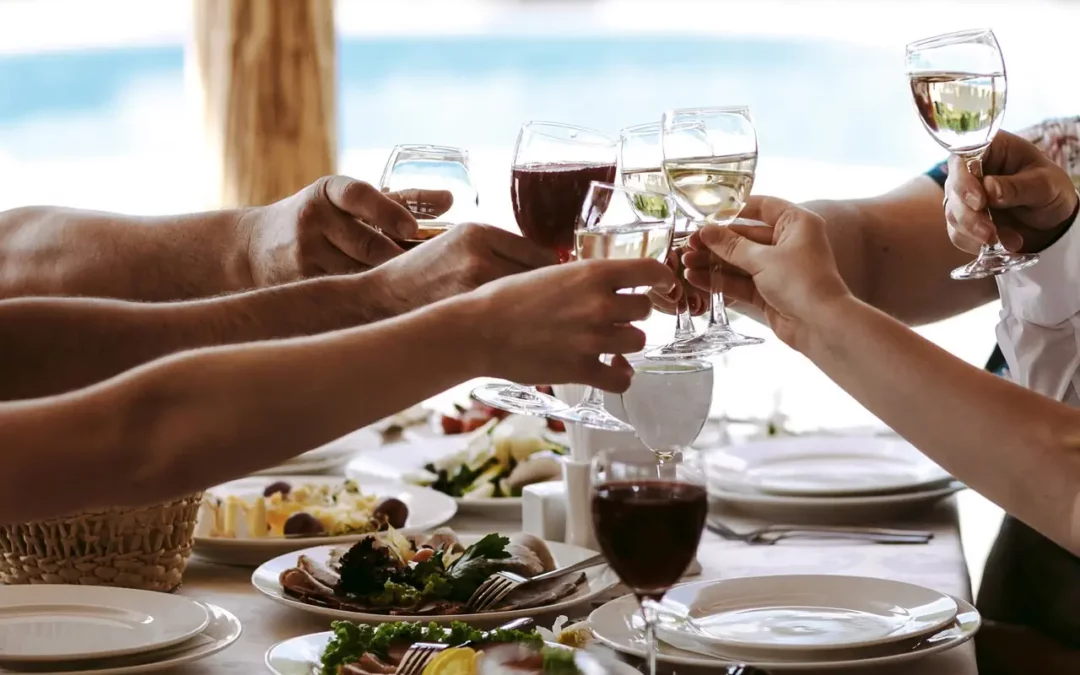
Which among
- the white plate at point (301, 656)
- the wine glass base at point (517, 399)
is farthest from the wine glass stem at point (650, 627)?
the wine glass base at point (517, 399)

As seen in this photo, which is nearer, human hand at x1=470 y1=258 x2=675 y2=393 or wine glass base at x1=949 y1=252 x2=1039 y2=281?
human hand at x1=470 y1=258 x2=675 y2=393

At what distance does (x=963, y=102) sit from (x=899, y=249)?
0.97m

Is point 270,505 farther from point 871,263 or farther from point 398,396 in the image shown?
point 871,263

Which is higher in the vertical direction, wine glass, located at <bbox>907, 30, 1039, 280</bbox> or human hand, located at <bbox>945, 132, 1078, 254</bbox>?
wine glass, located at <bbox>907, 30, 1039, 280</bbox>

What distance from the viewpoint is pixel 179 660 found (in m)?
1.35

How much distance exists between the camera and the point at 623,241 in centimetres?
118

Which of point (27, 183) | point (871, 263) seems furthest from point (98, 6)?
point (871, 263)

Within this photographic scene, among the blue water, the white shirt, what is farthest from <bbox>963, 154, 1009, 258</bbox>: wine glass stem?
the blue water

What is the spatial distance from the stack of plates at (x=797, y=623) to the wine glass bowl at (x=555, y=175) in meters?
0.42

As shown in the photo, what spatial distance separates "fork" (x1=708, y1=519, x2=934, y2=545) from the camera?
6.09ft

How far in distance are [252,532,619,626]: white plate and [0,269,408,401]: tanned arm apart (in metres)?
0.29

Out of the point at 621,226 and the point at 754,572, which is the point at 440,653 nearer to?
the point at 621,226

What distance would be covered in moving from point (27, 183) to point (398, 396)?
16.4 m

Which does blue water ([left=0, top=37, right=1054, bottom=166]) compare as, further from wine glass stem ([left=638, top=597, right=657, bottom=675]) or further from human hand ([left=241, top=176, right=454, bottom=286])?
wine glass stem ([left=638, top=597, right=657, bottom=675])
